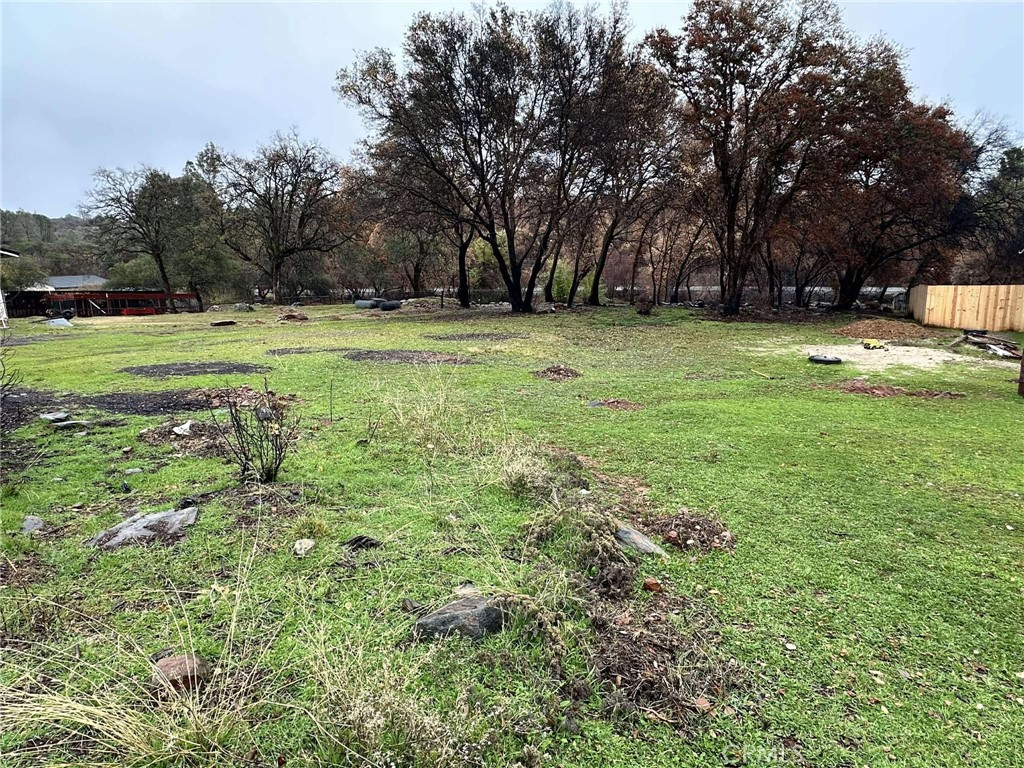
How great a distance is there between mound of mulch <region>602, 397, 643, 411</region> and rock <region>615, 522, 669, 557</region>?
303 cm

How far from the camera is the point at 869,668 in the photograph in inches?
72.5

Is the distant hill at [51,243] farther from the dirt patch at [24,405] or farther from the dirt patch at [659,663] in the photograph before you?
the dirt patch at [659,663]

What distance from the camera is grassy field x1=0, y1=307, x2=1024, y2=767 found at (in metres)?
1.48

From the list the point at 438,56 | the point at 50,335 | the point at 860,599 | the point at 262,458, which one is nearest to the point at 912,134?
the point at 438,56

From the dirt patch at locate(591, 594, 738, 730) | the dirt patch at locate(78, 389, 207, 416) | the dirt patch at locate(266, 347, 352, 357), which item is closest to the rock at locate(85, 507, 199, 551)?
the dirt patch at locate(591, 594, 738, 730)

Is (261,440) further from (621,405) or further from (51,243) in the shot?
(51,243)

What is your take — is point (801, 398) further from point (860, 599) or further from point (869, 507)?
point (860, 599)

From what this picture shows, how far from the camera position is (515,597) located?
6.56ft

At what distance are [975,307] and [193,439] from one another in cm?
1880

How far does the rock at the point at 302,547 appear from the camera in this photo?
245cm

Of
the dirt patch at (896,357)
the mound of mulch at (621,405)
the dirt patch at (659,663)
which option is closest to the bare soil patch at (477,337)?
the dirt patch at (896,357)

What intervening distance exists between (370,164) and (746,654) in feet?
69.4

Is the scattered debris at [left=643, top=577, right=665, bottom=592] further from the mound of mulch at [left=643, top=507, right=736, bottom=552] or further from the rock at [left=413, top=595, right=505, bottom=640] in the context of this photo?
the rock at [left=413, top=595, right=505, bottom=640]

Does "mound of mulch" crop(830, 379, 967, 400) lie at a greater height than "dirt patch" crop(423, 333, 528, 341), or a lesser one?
lesser
